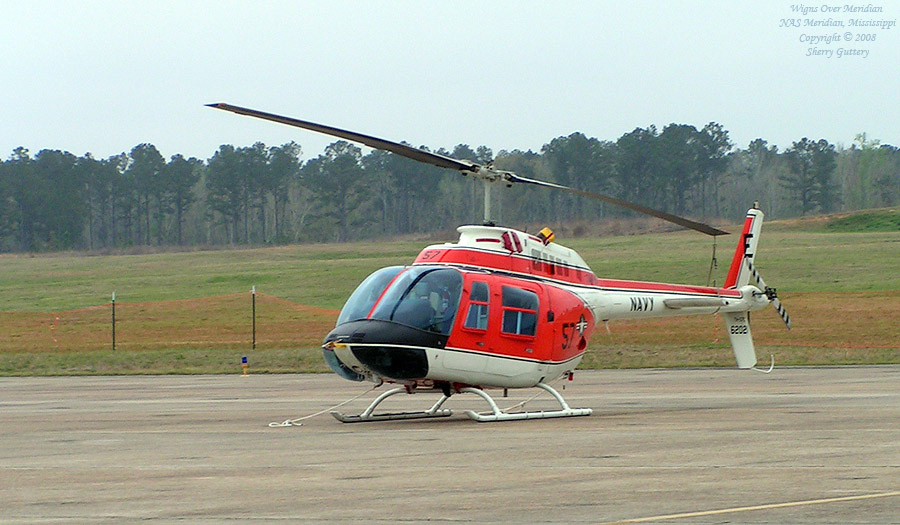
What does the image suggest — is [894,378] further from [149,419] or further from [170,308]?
[170,308]

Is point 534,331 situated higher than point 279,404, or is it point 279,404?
point 534,331

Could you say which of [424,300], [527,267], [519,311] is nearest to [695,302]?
[527,267]

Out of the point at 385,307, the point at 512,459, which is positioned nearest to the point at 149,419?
the point at 385,307

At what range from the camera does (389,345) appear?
47.2 feet

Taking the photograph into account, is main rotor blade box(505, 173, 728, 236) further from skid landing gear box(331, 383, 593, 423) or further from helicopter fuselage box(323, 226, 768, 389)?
skid landing gear box(331, 383, 593, 423)

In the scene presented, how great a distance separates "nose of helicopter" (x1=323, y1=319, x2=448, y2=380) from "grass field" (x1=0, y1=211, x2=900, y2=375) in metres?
12.8

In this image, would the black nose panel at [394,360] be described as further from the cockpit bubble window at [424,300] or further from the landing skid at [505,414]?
the landing skid at [505,414]

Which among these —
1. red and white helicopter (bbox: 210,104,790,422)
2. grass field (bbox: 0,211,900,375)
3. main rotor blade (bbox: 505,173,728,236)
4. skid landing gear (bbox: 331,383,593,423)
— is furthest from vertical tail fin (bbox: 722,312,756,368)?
skid landing gear (bbox: 331,383,593,423)

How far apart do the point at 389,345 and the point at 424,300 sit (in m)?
0.83

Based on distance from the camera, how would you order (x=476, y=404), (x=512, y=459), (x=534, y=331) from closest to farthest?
(x=512, y=459) < (x=534, y=331) < (x=476, y=404)

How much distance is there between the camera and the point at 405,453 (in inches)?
461

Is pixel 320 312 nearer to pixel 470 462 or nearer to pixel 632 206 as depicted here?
pixel 632 206

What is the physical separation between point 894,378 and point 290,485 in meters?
16.2

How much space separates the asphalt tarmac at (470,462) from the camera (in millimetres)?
8188
